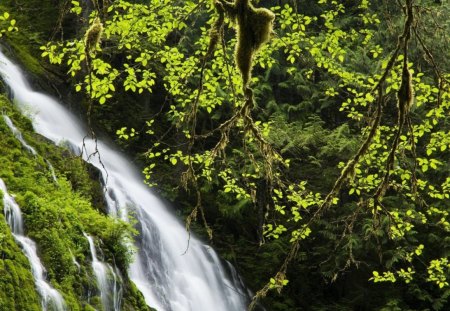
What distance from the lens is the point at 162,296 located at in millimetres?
10742

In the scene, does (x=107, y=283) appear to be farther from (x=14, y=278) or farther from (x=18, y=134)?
(x=18, y=134)

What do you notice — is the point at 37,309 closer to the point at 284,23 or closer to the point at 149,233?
the point at 284,23

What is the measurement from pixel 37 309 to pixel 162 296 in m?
4.59

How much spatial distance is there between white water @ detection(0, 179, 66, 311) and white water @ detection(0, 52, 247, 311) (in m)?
3.03

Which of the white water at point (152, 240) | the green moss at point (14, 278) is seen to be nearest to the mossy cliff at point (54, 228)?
the green moss at point (14, 278)

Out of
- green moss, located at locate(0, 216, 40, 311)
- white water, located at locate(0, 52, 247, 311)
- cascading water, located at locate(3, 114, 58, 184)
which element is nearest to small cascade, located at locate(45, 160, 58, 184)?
cascading water, located at locate(3, 114, 58, 184)

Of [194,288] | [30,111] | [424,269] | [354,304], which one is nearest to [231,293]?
[194,288]

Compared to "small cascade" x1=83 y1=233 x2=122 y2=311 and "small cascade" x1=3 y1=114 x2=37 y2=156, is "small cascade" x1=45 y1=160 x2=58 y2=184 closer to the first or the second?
"small cascade" x1=3 y1=114 x2=37 y2=156

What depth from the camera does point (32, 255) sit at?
703 centimetres

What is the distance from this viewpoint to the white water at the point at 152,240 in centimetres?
1109

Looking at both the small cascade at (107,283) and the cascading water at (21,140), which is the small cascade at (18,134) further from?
the small cascade at (107,283)

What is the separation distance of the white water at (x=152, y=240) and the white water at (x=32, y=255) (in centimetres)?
303

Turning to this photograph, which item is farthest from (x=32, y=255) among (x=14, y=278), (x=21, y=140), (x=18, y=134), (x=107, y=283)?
(x=18, y=134)

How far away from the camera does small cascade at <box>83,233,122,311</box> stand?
7812 mm
